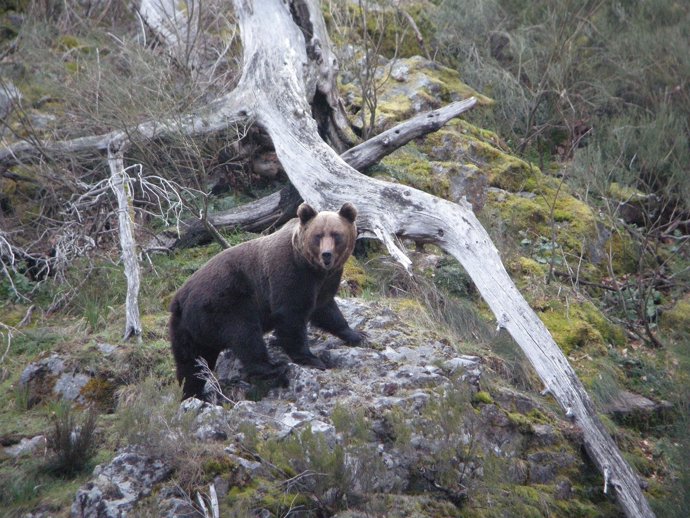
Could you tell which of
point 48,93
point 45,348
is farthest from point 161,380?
point 48,93

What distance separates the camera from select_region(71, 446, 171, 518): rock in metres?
4.86

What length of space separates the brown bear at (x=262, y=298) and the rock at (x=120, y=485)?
122cm

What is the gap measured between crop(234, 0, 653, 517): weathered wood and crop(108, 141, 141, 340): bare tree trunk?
5.67 ft

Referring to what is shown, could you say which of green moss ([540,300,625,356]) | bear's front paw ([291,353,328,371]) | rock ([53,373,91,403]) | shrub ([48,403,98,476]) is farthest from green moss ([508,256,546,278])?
shrub ([48,403,98,476])

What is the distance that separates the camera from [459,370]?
6.16 m

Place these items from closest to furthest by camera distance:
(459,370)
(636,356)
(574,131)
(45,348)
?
(459,370)
(45,348)
(636,356)
(574,131)

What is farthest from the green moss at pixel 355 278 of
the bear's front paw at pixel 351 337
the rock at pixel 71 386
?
the rock at pixel 71 386

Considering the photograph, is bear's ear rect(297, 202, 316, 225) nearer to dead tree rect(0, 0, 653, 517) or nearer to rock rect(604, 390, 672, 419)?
dead tree rect(0, 0, 653, 517)

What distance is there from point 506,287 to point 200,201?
469 centimetres

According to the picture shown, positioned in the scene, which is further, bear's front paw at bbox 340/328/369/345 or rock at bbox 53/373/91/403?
rock at bbox 53/373/91/403

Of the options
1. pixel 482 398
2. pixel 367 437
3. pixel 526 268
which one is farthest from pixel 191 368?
pixel 526 268

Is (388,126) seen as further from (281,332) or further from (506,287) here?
(281,332)

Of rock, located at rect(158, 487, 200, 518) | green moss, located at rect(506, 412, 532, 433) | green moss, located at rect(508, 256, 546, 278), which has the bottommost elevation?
green moss, located at rect(508, 256, 546, 278)

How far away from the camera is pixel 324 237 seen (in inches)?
250
